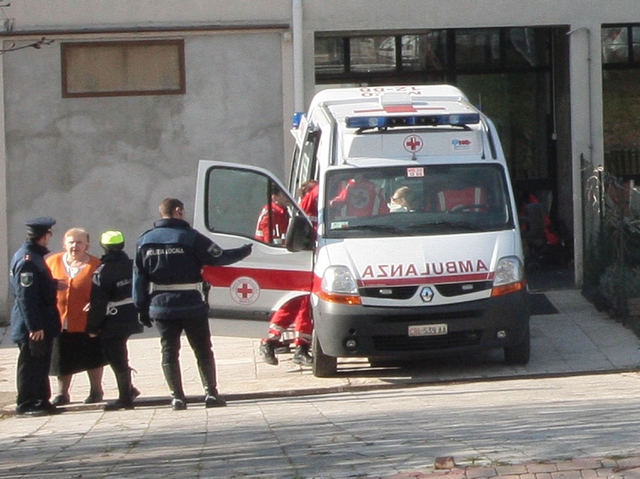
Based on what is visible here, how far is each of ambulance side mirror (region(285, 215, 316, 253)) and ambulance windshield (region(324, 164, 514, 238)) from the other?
9.0 inches

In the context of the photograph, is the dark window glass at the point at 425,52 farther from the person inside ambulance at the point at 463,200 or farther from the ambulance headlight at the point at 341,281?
the ambulance headlight at the point at 341,281

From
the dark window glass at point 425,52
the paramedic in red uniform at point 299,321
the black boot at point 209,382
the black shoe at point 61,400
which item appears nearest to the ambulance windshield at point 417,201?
the paramedic in red uniform at point 299,321

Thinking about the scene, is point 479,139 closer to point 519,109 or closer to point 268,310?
point 268,310

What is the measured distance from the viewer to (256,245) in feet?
38.6

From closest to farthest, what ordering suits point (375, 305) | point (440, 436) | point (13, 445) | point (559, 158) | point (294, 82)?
point (440, 436), point (13, 445), point (375, 305), point (294, 82), point (559, 158)

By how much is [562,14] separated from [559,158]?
314 cm

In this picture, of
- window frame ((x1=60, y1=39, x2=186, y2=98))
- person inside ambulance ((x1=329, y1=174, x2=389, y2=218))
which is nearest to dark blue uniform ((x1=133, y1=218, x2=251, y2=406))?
person inside ambulance ((x1=329, y1=174, x2=389, y2=218))

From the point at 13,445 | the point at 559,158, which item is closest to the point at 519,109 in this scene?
the point at 559,158

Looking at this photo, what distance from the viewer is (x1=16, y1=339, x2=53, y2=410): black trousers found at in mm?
10680

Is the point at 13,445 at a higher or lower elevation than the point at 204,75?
lower

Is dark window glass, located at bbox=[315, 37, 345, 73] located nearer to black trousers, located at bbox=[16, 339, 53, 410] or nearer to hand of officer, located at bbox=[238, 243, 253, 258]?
hand of officer, located at bbox=[238, 243, 253, 258]

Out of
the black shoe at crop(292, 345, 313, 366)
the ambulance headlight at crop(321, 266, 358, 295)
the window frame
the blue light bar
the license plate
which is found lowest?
the black shoe at crop(292, 345, 313, 366)

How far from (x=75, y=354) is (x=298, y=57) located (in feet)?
19.9

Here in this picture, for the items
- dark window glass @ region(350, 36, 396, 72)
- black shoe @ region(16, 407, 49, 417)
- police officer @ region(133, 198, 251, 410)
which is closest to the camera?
police officer @ region(133, 198, 251, 410)
